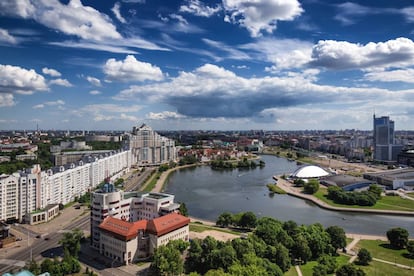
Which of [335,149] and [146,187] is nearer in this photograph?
[146,187]

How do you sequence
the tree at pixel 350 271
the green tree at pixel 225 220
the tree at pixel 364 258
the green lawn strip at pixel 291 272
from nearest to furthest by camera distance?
1. the tree at pixel 350 271
2. the green lawn strip at pixel 291 272
3. the tree at pixel 364 258
4. the green tree at pixel 225 220

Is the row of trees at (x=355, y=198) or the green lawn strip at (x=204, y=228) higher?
the row of trees at (x=355, y=198)

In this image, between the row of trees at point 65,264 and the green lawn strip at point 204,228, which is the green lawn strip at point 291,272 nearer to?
the green lawn strip at point 204,228

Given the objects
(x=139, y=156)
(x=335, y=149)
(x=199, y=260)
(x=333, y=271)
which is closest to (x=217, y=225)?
(x=199, y=260)

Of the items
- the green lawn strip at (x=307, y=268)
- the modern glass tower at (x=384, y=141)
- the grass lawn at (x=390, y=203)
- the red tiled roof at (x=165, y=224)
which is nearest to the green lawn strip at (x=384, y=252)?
the green lawn strip at (x=307, y=268)

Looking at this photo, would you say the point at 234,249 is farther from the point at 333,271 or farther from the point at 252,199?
the point at 252,199

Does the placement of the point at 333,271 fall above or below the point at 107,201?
below

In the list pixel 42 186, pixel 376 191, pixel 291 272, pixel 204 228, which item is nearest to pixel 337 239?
pixel 291 272
